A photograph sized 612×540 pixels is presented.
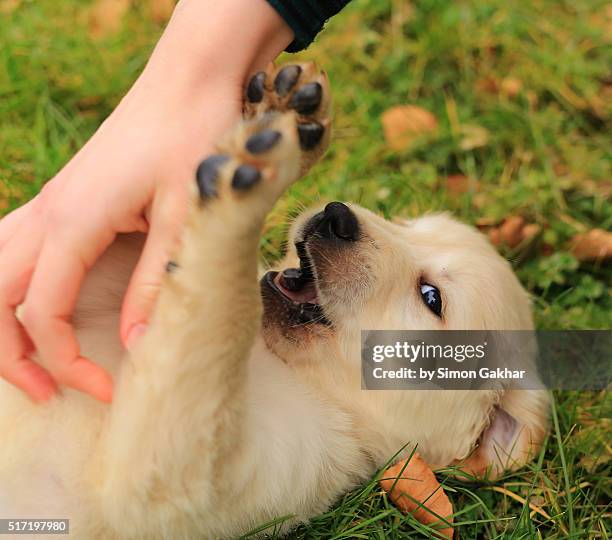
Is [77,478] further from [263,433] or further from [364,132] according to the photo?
[364,132]

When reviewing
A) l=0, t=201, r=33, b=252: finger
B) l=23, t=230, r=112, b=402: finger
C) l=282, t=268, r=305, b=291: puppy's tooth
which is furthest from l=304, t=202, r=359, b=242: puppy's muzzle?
l=0, t=201, r=33, b=252: finger

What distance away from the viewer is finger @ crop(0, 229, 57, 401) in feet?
6.30

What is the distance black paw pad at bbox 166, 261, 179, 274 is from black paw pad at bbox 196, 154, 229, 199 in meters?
0.19

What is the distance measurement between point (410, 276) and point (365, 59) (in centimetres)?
227

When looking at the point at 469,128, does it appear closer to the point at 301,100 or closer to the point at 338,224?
the point at 338,224

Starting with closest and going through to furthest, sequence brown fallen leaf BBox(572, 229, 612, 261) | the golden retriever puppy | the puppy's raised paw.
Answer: the golden retriever puppy
the puppy's raised paw
brown fallen leaf BBox(572, 229, 612, 261)

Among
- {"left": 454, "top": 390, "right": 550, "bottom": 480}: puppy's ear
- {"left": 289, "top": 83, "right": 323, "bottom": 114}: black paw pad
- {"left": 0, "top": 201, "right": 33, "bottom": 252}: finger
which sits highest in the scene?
{"left": 0, "top": 201, "right": 33, "bottom": 252}: finger

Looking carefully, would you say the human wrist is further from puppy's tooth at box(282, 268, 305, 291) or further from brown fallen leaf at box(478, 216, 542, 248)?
brown fallen leaf at box(478, 216, 542, 248)

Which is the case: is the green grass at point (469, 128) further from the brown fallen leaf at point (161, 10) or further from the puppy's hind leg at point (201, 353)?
the puppy's hind leg at point (201, 353)

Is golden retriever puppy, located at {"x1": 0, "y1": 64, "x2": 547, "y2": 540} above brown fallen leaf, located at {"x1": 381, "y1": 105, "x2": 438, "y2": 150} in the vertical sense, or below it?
above

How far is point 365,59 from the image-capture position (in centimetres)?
439

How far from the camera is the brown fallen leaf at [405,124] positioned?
4004mm

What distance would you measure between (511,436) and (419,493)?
438mm

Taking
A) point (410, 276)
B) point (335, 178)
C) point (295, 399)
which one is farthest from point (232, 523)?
point (335, 178)
